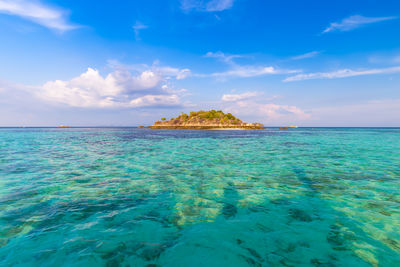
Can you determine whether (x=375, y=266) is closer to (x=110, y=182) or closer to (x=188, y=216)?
(x=188, y=216)

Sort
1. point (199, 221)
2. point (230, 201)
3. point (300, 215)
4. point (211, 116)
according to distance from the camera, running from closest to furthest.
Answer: point (199, 221)
point (300, 215)
point (230, 201)
point (211, 116)

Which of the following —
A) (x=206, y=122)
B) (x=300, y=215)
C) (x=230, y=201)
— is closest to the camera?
(x=300, y=215)

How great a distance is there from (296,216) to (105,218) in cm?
601

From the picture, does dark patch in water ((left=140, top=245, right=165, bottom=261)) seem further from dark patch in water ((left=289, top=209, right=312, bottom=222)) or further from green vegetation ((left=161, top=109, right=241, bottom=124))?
green vegetation ((left=161, top=109, right=241, bottom=124))

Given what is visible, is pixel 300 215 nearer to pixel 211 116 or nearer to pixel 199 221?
pixel 199 221

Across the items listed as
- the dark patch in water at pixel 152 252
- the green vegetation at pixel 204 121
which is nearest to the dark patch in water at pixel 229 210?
the dark patch in water at pixel 152 252

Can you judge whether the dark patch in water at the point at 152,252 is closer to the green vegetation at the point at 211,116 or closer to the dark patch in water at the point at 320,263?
the dark patch in water at the point at 320,263

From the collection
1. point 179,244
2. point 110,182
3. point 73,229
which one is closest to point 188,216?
point 179,244

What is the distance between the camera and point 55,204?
20.9 ft

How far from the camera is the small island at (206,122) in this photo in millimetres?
128750

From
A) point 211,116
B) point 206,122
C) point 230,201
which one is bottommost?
point 230,201

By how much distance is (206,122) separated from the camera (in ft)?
437

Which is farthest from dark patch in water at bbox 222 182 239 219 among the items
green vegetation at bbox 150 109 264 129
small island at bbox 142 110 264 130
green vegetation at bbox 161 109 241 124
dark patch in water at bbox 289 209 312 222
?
green vegetation at bbox 161 109 241 124

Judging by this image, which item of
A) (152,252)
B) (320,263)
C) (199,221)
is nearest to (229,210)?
(199,221)
